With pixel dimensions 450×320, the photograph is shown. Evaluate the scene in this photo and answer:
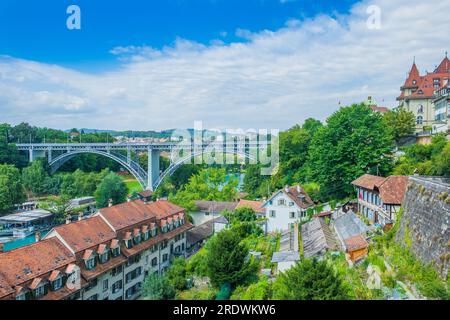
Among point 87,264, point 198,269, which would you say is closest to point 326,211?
point 198,269

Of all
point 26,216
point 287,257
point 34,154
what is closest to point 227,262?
point 287,257

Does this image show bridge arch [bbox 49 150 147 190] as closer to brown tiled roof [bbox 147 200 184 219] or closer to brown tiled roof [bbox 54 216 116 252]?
brown tiled roof [bbox 147 200 184 219]

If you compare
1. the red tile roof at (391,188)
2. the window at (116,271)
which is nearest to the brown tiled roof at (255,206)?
the red tile roof at (391,188)

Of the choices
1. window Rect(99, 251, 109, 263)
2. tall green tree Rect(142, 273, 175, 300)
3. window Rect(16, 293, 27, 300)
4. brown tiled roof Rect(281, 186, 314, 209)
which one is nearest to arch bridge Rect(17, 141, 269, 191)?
brown tiled roof Rect(281, 186, 314, 209)
